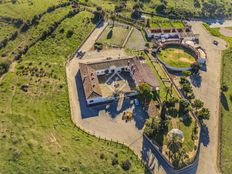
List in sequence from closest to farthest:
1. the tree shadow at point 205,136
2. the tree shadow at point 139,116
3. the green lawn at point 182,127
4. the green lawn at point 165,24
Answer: the green lawn at point 182,127
the tree shadow at point 205,136
the tree shadow at point 139,116
the green lawn at point 165,24

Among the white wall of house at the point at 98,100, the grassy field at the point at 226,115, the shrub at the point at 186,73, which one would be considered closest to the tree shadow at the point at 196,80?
the shrub at the point at 186,73

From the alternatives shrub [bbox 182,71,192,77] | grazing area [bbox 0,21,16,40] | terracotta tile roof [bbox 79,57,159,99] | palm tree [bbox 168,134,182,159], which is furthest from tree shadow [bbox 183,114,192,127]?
grazing area [bbox 0,21,16,40]

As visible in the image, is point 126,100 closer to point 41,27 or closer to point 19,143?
point 19,143

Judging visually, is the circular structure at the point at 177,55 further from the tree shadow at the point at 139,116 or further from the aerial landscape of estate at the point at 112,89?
the tree shadow at the point at 139,116

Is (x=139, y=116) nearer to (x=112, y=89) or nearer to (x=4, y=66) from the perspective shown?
(x=112, y=89)

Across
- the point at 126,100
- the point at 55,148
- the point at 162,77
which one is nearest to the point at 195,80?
the point at 162,77
